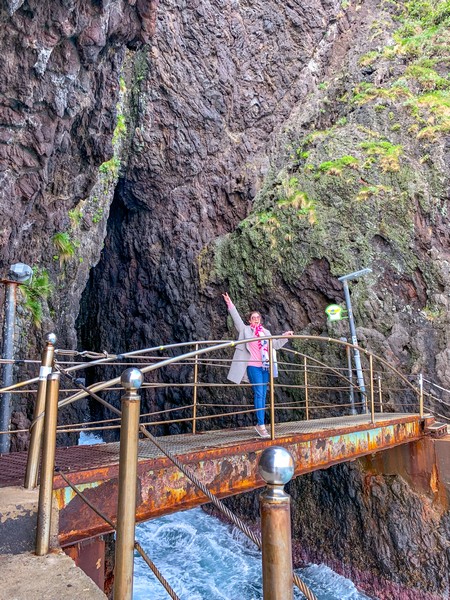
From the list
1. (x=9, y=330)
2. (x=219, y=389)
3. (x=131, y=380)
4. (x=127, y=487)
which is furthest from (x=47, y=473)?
(x=219, y=389)

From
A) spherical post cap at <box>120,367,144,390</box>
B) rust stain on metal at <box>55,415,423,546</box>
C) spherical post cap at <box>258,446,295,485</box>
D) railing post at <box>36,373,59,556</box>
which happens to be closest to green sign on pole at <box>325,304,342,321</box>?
rust stain on metal at <box>55,415,423,546</box>

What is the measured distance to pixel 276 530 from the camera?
3.93 ft

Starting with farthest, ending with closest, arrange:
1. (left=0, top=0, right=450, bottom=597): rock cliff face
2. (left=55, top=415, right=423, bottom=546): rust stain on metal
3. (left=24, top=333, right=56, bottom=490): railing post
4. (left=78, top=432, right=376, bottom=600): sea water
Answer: (left=78, top=432, right=376, bottom=600): sea water, (left=0, top=0, right=450, bottom=597): rock cliff face, (left=55, top=415, right=423, bottom=546): rust stain on metal, (left=24, top=333, right=56, bottom=490): railing post

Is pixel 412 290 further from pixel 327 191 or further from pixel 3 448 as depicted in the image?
pixel 3 448

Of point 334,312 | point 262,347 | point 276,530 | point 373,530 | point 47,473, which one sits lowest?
point 373,530

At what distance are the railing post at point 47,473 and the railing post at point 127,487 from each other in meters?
0.73

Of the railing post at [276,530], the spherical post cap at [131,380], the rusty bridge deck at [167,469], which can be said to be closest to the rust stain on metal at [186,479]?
the rusty bridge deck at [167,469]

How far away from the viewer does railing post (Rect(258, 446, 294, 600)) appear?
46.4 inches

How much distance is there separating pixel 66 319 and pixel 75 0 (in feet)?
27.2

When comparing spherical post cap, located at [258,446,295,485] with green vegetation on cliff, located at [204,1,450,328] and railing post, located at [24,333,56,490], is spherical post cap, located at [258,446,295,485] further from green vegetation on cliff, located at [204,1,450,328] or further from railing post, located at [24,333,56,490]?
green vegetation on cliff, located at [204,1,450,328]

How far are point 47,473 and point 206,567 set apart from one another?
9.56m

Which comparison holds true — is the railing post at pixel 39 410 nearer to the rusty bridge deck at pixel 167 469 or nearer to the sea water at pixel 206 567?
the rusty bridge deck at pixel 167 469

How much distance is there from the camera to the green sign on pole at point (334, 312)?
33.9 feet

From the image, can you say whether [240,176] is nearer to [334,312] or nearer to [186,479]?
[334,312]
